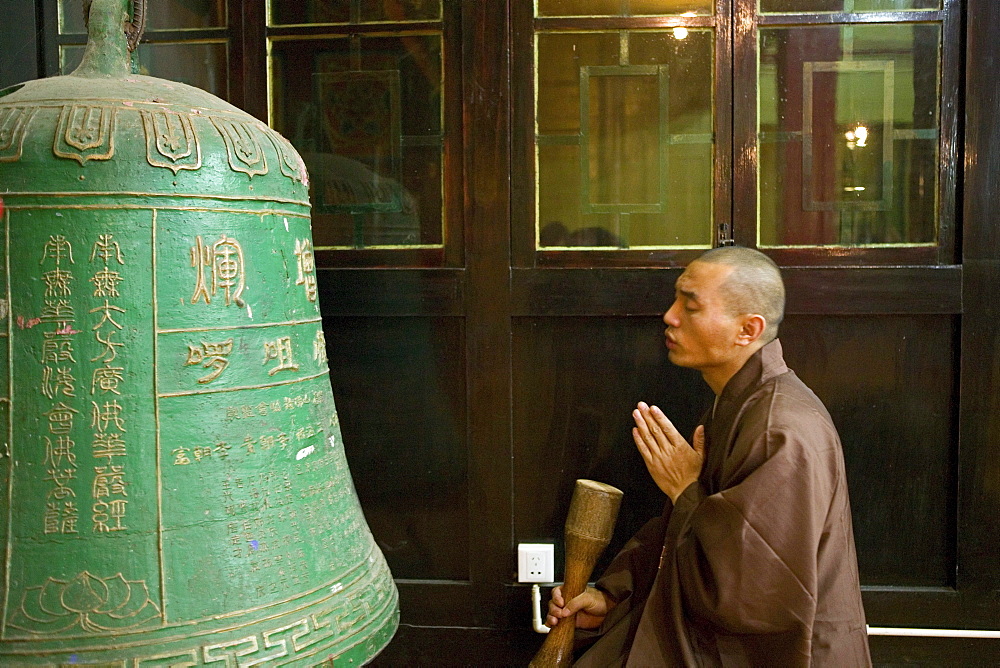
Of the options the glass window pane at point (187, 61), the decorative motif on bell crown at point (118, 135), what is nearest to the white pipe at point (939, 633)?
the decorative motif on bell crown at point (118, 135)

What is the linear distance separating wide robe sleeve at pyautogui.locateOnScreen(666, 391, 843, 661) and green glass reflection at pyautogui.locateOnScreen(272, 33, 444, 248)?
1.46 metres

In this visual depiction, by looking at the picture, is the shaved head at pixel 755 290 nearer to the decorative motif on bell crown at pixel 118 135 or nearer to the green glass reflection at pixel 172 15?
the decorative motif on bell crown at pixel 118 135

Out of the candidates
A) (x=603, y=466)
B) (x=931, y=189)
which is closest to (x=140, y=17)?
(x=603, y=466)

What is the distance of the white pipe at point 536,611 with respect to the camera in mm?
2814

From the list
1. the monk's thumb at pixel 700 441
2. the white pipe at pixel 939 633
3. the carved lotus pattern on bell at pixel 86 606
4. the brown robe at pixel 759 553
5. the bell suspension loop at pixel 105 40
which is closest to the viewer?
the carved lotus pattern on bell at pixel 86 606

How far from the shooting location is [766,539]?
1907 mm

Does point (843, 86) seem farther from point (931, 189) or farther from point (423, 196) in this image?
point (423, 196)

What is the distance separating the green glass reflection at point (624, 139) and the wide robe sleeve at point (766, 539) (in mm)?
1127

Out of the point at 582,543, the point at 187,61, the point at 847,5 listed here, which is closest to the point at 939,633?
the point at 582,543

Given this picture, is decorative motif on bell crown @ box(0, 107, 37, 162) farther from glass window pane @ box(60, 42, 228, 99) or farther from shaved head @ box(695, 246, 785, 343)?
shaved head @ box(695, 246, 785, 343)

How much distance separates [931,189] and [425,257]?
1838 mm

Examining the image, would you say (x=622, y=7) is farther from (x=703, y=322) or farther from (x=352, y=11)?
(x=703, y=322)

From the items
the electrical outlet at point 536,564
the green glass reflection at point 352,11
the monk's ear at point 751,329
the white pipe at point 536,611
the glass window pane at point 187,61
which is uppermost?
the green glass reflection at point 352,11

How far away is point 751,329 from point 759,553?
2.05ft
